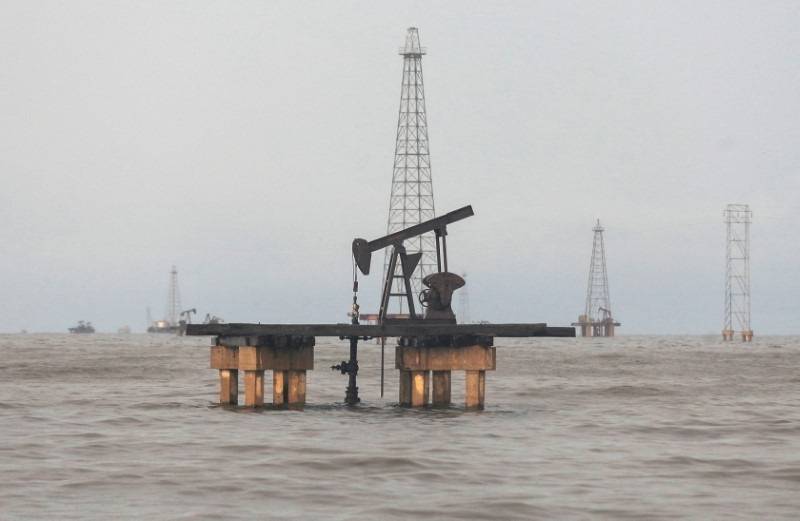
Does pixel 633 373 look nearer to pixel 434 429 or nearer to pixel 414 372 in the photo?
pixel 414 372

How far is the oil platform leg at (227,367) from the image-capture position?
32.7 metres

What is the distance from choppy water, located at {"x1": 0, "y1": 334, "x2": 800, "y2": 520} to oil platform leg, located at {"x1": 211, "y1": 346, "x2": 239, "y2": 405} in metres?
0.85

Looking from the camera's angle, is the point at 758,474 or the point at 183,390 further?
the point at 183,390

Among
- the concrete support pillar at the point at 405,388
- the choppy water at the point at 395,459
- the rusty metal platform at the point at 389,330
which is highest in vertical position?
the rusty metal platform at the point at 389,330

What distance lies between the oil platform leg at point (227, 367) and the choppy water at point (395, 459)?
0.85 m

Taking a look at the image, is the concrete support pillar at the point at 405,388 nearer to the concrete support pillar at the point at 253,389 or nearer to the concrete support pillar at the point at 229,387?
the concrete support pillar at the point at 253,389

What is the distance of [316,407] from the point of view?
112 ft

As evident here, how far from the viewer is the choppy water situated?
18.0 meters

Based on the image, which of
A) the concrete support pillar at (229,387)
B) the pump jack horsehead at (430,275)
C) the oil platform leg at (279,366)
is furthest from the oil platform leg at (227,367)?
the pump jack horsehead at (430,275)

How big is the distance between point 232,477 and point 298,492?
1810 millimetres

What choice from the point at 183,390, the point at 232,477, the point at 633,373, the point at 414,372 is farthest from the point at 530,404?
the point at 633,373

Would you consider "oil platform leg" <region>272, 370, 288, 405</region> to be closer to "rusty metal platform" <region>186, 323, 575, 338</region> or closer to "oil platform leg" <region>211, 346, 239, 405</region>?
"oil platform leg" <region>211, 346, 239, 405</region>

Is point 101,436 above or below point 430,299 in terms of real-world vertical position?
below

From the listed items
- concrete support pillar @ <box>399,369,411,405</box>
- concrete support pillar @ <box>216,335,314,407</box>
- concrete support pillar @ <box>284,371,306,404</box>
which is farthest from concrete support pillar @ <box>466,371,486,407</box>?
concrete support pillar @ <box>284,371,306,404</box>
